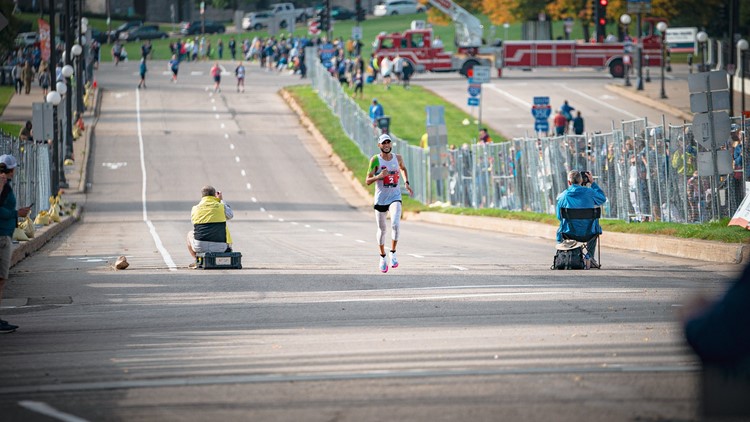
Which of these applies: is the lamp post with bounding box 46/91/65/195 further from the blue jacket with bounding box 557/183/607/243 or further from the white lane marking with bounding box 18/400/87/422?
the white lane marking with bounding box 18/400/87/422

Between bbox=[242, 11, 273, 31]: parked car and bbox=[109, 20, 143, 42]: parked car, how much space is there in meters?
10.1

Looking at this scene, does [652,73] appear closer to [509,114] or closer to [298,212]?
[509,114]

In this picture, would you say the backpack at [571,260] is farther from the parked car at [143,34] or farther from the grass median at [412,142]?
the parked car at [143,34]

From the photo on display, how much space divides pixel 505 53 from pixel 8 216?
70.7m


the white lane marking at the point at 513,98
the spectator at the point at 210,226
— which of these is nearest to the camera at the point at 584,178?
the spectator at the point at 210,226

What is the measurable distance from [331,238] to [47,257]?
7.69m

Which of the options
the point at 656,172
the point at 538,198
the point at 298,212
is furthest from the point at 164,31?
the point at 656,172

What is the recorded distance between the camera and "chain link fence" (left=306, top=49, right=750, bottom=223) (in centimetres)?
2428

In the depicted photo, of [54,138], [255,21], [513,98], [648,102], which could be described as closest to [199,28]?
[255,21]

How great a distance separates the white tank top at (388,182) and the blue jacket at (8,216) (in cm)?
645

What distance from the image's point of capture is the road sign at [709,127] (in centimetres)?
2219

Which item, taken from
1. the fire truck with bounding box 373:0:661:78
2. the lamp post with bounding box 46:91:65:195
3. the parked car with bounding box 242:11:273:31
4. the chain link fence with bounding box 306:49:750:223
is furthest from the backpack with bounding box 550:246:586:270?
the parked car with bounding box 242:11:273:31

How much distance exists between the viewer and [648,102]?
213 ft

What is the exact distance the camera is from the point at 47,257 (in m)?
24.8
